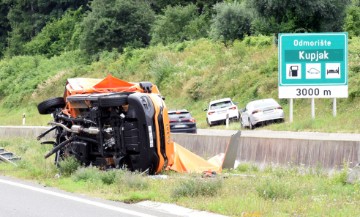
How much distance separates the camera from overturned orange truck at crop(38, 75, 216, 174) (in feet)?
A: 54.2

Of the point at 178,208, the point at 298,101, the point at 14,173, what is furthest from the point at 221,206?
the point at 298,101

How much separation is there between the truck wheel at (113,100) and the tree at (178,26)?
173ft

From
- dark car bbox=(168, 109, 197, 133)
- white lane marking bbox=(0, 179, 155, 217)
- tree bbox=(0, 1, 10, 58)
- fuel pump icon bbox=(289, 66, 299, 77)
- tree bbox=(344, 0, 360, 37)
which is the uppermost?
tree bbox=(0, 1, 10, 58)

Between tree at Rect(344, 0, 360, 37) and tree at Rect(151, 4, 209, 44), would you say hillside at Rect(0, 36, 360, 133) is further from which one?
tree at Rect(344, 0, 360, 37)

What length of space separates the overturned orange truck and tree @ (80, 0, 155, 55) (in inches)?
1988

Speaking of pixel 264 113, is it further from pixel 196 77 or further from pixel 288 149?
pixel 288 149

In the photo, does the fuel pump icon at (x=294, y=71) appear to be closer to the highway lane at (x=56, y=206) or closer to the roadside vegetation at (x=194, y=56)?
the roadside vegetation at (x=194, y=56)

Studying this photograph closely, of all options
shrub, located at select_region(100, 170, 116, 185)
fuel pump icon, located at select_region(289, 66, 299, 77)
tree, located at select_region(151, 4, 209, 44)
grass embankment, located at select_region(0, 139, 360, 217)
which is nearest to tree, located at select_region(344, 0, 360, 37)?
tree, located at select_region(151, 4, 209, 44)

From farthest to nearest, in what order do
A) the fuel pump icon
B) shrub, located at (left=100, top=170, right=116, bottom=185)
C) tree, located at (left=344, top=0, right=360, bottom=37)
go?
tree, located at (left=344, top=0, right=360, bottom=37), the fuel pump icon, shrub, located at (left=100, top=170, right=116, bottom=185)

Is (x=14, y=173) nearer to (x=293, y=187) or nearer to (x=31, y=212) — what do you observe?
(x=31, y=212)

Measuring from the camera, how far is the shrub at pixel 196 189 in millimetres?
12852

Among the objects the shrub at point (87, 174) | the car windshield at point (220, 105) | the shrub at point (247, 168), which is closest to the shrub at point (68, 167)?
the shrub at point (87, 174)

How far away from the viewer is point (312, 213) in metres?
10.8

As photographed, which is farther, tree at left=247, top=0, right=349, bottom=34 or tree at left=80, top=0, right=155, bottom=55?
tree at left=80, top=0, right=155, bottom=55
